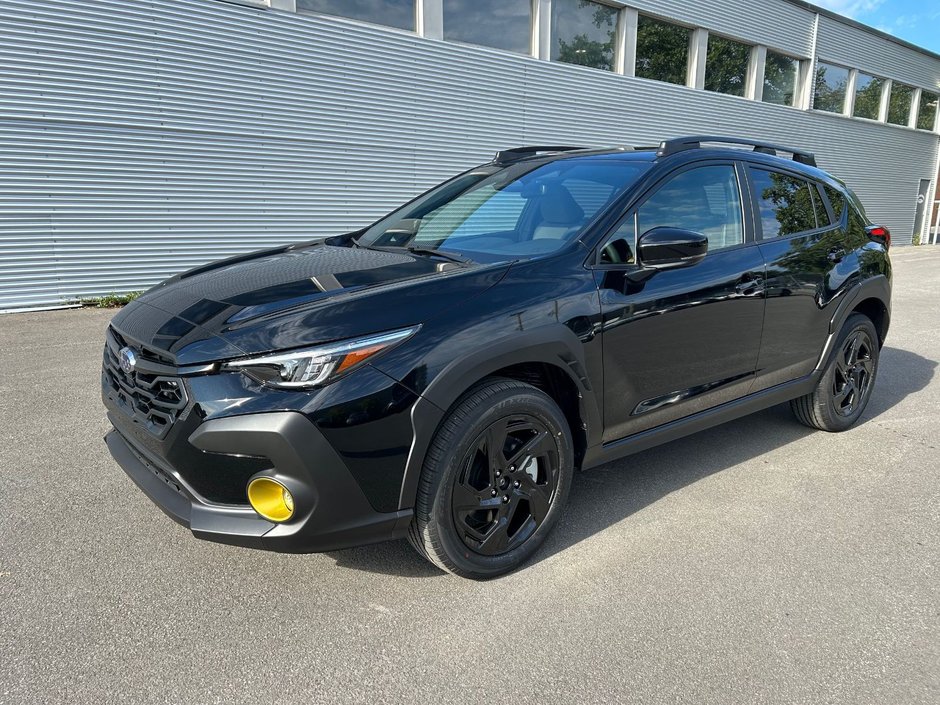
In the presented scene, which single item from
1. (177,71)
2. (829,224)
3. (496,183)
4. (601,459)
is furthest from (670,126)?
(601,459)

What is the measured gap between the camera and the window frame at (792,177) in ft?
12.1

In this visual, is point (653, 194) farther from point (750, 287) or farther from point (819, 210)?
point (819, 210)

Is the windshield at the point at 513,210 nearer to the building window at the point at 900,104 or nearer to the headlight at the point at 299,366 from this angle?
the headlight at the point at 299,366

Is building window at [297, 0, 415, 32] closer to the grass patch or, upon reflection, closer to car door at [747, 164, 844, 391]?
the grass patch

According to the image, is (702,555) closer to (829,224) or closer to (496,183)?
(496,183)

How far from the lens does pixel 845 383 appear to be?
4422 mm

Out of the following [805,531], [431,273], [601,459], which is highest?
[431,273]

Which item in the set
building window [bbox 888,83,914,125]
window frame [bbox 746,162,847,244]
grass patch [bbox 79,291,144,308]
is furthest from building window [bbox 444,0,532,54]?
building window [bbox 888,83,914,125]

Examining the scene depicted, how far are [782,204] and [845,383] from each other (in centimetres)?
134

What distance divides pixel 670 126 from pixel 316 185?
9282 millimetres

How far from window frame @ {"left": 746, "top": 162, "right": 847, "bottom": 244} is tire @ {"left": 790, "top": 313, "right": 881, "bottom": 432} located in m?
0.67

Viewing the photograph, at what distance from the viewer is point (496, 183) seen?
3.73 metres

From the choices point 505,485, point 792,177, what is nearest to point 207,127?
point 792,177

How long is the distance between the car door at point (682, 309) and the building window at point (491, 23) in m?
9.28
